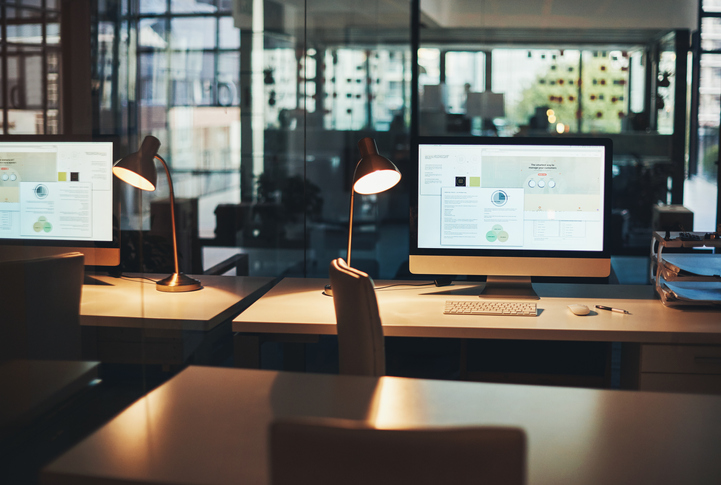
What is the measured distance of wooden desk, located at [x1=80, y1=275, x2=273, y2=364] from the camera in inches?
54.3

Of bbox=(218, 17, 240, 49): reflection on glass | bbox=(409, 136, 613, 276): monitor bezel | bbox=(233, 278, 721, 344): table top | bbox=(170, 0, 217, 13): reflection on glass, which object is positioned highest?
bbox=(170, 0, 217, 13): reflection on glass

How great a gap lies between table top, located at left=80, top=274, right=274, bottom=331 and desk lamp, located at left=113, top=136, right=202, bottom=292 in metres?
0.04

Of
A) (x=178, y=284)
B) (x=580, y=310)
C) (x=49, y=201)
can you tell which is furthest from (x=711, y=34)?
(x=49, y=201)

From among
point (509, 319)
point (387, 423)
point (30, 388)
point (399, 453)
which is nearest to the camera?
point (399, 453)

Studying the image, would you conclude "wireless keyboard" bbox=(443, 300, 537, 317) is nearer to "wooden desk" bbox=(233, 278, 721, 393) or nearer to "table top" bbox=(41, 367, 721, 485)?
"wooden desk" bbox=(233, 278, 721, 393)

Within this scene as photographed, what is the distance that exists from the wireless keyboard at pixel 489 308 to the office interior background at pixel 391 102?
232 centimetres

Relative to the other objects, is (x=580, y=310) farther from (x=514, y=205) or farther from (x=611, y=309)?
(x=514, y=205)

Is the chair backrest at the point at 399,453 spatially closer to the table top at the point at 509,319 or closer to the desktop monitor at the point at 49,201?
the desktop monitor at the point at 49,201

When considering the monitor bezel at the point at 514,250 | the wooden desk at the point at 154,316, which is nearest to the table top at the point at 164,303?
the wooden desk at the point at 154,316

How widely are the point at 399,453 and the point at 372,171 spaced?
4.82 ft

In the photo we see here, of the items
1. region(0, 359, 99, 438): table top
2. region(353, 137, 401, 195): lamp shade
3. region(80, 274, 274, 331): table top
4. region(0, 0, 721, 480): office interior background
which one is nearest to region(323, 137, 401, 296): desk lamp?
region(353, 137, 401, 195): lamp shade

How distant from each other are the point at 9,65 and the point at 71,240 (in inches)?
15.9

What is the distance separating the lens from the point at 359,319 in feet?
4.75

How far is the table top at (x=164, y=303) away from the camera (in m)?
1.37
